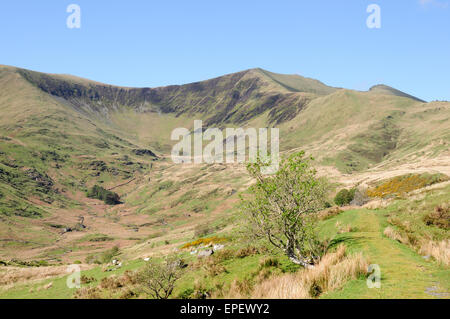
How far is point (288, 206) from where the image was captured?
14641 millimetres

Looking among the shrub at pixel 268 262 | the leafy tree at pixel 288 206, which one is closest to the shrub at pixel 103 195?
the shrub at pixel 268 262

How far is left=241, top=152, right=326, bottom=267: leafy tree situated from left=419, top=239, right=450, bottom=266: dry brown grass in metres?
5.03

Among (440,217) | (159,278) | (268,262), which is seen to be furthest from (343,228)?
(159,278)

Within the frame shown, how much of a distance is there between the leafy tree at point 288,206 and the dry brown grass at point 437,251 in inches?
198

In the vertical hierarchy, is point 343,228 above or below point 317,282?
below

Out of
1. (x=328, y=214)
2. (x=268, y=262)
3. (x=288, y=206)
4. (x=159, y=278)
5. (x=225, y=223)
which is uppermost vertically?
(x=288, y=206)

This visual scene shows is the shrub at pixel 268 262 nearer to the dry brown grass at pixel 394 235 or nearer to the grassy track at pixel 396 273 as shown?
the grassy track at pixel 396 273

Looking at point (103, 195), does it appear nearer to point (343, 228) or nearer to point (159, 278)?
point (159, 278)

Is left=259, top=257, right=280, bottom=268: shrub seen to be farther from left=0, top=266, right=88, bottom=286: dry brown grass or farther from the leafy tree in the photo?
left=0, top=266, right=88, bottom=286: dry brown grass

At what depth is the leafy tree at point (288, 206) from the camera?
1461 cm

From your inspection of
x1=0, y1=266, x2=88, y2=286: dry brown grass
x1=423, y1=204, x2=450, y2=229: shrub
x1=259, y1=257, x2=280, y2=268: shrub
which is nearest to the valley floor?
x1=259, y1=257, x2=280, y2=268: shrub

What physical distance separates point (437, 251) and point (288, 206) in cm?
689

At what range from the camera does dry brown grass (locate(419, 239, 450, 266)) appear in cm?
1162
